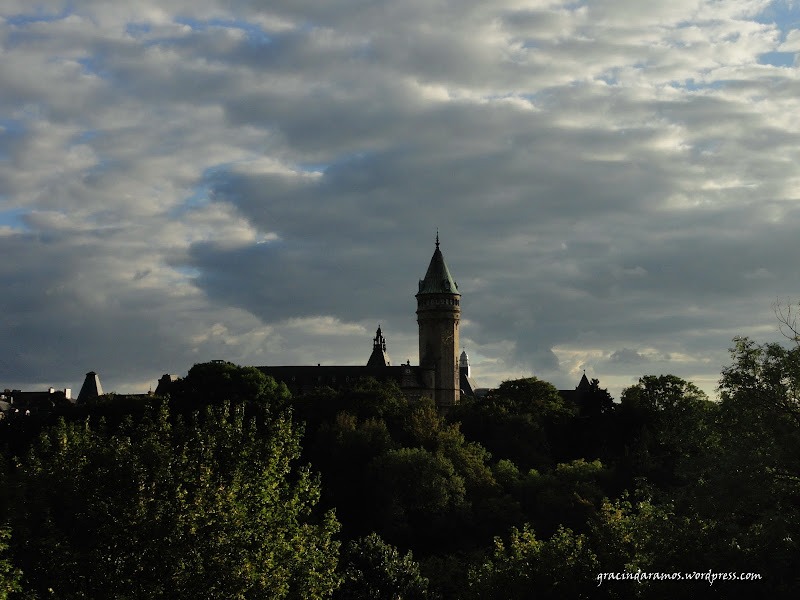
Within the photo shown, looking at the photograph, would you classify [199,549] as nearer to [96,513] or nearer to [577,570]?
[96,513]

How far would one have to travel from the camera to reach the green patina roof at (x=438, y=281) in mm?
145250

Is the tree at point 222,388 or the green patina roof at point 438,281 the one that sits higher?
the green patina roof at point 438,281

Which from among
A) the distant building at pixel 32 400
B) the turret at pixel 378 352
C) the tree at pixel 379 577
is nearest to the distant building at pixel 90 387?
the distant building at pixel 32 400

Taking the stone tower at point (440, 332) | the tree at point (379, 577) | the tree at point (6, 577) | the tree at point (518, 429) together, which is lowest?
the tree at point (379, 577)

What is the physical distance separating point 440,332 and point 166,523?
111 meters

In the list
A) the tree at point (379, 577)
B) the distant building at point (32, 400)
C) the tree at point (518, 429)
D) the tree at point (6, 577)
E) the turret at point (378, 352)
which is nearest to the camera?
the tree at point (6, 577)

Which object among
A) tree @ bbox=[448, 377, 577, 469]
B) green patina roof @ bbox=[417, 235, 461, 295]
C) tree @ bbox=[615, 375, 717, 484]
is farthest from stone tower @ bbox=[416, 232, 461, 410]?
tree @ bbox=[615, 375, 717, 484]

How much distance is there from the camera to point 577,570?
39344 mm

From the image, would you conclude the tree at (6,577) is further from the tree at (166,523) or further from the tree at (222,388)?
the tree at (222,388)

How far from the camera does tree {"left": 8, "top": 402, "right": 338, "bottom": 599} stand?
32.8 metres

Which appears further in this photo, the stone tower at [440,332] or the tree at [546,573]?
the stone tower at [440,332]

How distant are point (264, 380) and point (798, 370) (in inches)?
2753

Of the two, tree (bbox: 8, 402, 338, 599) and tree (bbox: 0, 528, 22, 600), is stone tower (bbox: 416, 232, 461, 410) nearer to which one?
tree (bbox: 8, 402, 338, 599)

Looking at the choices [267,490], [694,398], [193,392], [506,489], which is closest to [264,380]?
[193,392]
